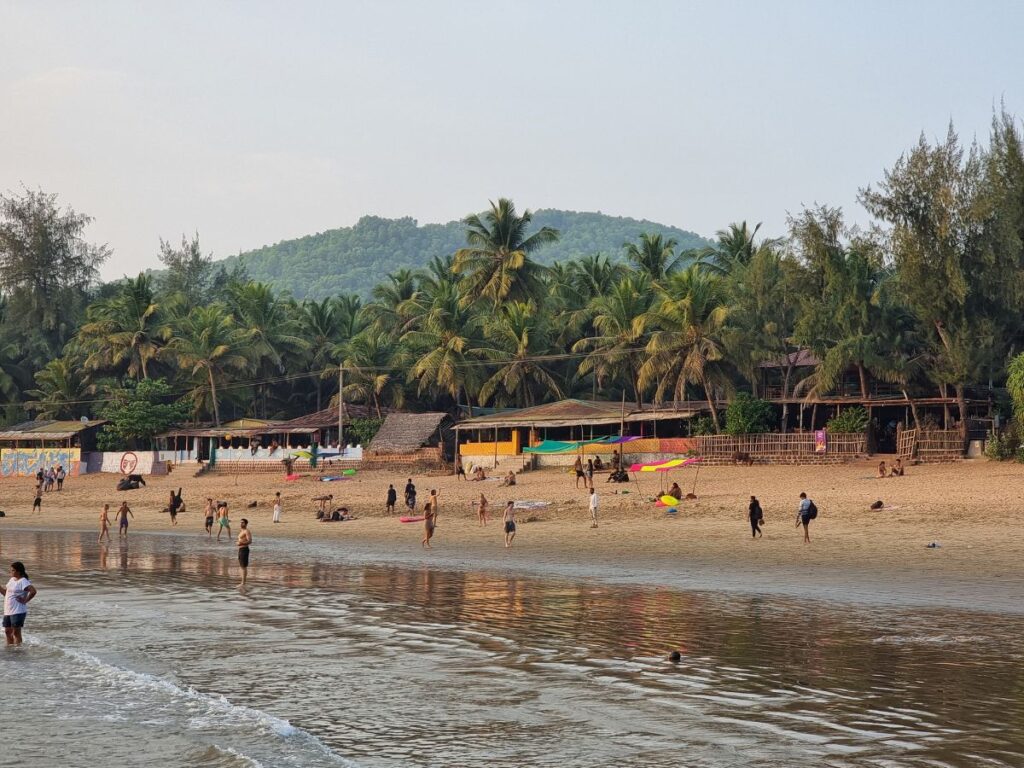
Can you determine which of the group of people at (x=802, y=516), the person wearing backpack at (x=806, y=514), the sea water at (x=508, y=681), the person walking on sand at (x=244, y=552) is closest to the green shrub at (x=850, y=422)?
the group of people at (x=802, y=516)

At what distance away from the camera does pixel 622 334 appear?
202 ft

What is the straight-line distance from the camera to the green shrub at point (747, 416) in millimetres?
52719

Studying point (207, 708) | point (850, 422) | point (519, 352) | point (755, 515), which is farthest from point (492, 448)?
point (207, 708)

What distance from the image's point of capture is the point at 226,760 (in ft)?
33.8

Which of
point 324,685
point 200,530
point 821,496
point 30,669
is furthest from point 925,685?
point 200,530

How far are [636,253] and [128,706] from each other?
221ft

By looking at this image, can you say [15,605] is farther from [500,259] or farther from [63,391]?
[63,391]

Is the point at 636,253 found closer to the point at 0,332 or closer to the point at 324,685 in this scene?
the point at 0,332

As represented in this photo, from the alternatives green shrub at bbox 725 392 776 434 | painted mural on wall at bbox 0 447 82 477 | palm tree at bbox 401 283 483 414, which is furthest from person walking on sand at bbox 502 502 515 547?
painted mural on wall at bbox 0 447 82 477

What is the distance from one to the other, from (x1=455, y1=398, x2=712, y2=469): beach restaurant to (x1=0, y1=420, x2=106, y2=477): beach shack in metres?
28.0

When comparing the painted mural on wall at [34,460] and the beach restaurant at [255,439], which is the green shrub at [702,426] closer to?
the beach restaurant at [255,439]

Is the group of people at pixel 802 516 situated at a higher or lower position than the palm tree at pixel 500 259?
lower

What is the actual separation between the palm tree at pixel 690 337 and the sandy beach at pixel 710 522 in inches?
341

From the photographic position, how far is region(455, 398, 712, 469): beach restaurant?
53.8 m
